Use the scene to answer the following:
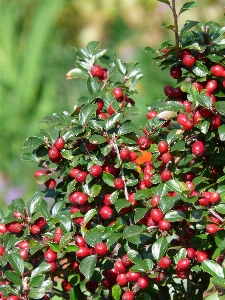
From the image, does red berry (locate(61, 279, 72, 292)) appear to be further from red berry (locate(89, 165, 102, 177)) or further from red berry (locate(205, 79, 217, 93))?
red berry (locate(205, 79, 217, 93))

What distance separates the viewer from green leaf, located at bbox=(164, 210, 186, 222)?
1.23 metres

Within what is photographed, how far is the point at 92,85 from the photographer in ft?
4.84

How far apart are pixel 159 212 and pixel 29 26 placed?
370 cm

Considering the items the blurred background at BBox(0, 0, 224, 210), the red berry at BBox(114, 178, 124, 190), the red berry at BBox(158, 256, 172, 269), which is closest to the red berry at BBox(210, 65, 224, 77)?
the red berry at BBox(114, 178, 124, 190)

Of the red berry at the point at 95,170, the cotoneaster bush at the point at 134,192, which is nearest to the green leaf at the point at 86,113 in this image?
the cotoneaster bush at the point at 134,192

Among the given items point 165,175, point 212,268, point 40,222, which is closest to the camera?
point 212,268

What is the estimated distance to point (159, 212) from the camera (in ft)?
4.09

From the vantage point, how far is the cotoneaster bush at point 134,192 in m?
1.27

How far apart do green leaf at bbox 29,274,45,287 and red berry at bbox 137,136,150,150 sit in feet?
1.18

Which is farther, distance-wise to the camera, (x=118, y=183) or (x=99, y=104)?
(x=99, y=104)

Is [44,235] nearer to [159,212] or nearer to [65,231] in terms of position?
[65,231]

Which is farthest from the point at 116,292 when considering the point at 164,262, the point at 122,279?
the point at 164,262

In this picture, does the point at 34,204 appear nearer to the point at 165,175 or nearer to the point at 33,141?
the point at 33,141

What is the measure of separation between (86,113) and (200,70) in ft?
0.90
